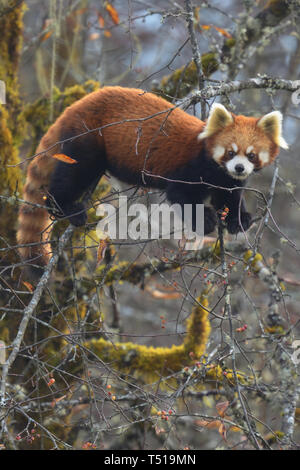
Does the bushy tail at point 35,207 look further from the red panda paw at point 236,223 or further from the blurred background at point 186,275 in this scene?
the red panda paw at point 236,223

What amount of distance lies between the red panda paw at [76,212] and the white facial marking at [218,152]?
1369 millimetres

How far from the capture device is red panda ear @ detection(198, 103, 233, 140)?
4.97m

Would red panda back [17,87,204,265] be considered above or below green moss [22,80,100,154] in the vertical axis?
below

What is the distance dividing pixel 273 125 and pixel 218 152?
577 mm

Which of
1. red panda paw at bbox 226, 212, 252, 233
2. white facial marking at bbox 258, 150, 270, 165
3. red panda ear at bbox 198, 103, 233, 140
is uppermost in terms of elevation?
red panda ear at bbox 198, 103, 233, 140

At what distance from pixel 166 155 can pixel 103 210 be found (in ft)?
3.11

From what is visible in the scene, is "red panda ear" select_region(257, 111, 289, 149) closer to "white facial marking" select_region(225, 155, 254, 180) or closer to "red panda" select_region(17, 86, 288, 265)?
"red panda" select_region(17, 86, 288, 265)

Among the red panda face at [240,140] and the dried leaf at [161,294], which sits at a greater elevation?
the red panda face at [240,140]

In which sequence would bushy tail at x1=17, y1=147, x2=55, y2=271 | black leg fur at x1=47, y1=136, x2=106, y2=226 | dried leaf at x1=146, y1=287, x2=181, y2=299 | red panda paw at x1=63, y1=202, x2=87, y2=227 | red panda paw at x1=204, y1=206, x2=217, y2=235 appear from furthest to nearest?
dried leaf at x1=146, y1=287, x2=181, y2=299
bushy tail at x1=17, y1=147, x2=55, y2=271
black leg fur at x1=47, y1=136, x2=106, y2=226
red panda paw at x1=63, y1=202, x2=87, y2=227
red panda paw at x1=204, y1=206, x2=217, y2=235

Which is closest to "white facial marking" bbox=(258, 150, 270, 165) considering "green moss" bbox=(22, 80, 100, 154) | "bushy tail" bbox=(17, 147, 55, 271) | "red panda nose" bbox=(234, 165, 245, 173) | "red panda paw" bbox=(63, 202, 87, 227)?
"red panda nose" bbox=(234, 165, 245, 173)

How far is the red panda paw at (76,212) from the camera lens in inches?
215

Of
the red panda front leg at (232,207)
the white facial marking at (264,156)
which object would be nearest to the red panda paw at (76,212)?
the red panda front leg at (232,207)
